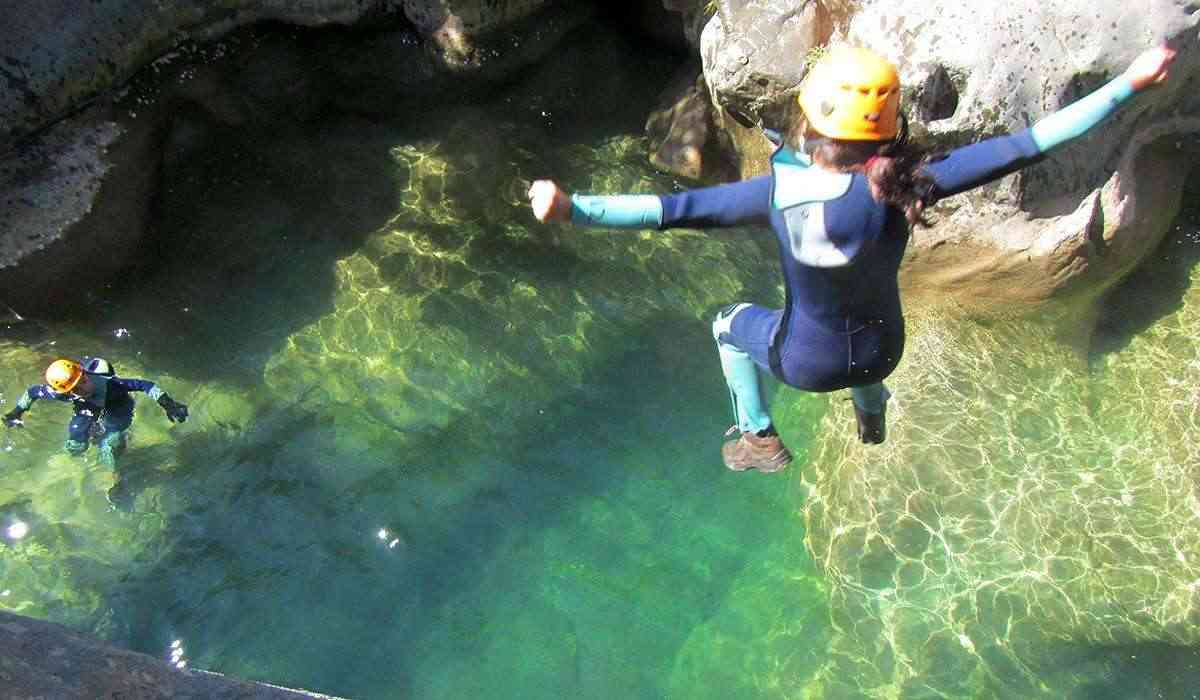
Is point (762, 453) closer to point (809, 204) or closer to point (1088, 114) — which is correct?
point (809, 204)

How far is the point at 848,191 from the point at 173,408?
4.18 metres

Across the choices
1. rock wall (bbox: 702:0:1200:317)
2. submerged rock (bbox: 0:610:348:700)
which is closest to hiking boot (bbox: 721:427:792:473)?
submerged rock (bbox: 0:610:348:700)

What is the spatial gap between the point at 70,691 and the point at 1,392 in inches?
134

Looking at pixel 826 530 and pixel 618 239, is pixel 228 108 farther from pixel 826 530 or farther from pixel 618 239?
pixel 826 530

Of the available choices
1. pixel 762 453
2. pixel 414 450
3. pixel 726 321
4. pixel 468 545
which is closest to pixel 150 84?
pixel 414 450

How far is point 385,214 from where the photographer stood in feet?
21.5

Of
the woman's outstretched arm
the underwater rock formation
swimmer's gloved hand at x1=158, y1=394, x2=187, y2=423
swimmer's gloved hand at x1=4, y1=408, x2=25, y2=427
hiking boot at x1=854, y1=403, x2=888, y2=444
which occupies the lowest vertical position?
the underwater rock formation

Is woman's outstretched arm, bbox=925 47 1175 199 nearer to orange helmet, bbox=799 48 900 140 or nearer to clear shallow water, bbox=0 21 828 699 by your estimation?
orange helmet, bbox=799 48 900 140

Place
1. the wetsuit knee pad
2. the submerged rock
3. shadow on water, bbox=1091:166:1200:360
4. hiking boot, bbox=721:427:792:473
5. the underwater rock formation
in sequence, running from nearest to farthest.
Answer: the submerged rock < the wetsuit knee pad < hiking boot, bbox=721:427:792:473 < the underwater rock formation < shadow on water, bbox=1091:166:1200:360

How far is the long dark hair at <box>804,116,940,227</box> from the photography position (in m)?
2.42

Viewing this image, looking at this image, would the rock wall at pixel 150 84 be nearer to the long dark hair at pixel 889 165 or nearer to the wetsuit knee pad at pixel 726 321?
the wetsuit knee pad at pixel 726 321

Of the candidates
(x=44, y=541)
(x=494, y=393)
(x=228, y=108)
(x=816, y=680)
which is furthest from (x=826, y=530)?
(x=228, y=108)

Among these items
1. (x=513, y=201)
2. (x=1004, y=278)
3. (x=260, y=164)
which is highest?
(x=260, y=164)

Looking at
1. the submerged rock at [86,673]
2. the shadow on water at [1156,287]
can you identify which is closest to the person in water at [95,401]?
the submerged rock at [86,673]
